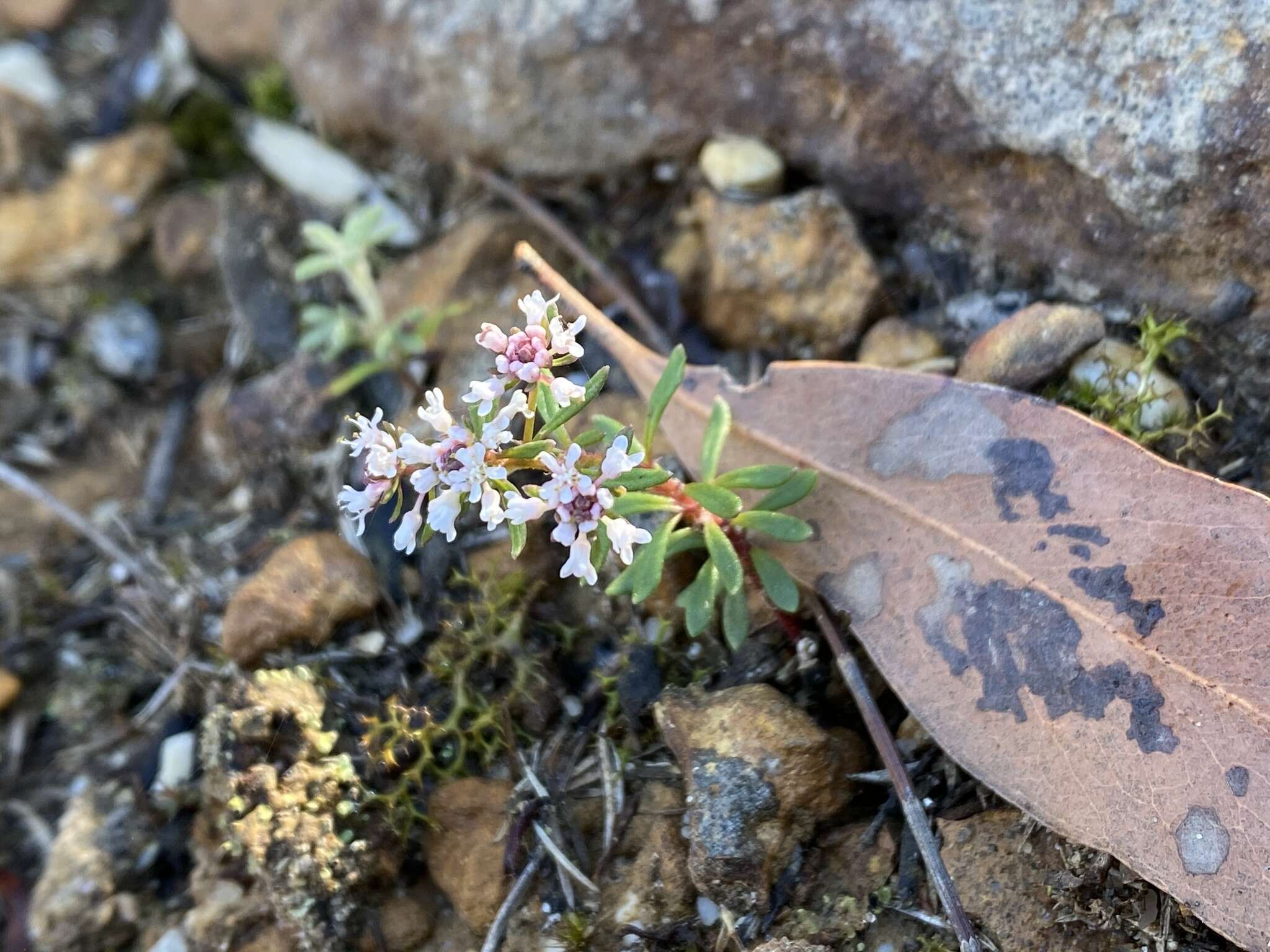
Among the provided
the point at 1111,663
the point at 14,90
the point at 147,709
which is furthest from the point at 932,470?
the point at 14,90

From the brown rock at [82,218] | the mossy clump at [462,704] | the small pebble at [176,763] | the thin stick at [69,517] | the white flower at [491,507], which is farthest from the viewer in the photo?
the brown rock at [82,218]

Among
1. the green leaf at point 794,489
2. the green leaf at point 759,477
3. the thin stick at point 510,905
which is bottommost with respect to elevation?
the thin stick at point 510,905

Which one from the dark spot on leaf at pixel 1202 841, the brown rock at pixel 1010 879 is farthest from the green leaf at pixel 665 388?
the dark spot on leaf at pixel 1202 841

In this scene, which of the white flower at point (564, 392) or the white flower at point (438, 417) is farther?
the white flower at point (564, 392)

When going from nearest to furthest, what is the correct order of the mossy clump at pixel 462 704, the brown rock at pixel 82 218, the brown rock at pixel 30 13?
the mossy clump at pixel 462 704 → the brown rock at pixel 82 218 → the brown rock at pixel 30 13

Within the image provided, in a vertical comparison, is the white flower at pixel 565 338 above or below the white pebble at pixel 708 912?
above

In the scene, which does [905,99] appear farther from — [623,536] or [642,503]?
[623,536]

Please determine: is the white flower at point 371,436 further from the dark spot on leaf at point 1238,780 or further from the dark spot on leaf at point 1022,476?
the dark spot on leaf at point 1238,780
